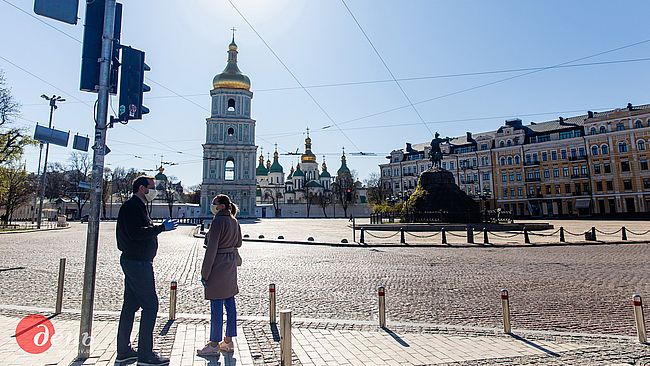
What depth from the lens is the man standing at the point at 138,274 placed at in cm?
456

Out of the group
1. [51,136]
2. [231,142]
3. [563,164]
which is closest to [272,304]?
[51,136]

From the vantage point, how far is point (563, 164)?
64.1m

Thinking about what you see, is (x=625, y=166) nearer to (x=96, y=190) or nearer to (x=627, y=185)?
(x=627, y=185)

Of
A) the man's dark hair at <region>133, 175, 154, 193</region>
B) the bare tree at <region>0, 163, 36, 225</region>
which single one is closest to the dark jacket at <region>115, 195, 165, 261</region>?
the man's dark hair at <region>133, 175, 154, 193</region>

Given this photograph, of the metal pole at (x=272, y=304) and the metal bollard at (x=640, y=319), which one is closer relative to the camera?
the metal bollard at (x=640, y=319)

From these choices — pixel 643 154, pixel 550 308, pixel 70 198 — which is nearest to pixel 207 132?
pixel 70 198

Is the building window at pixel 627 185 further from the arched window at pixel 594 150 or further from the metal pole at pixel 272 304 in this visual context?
the metal pole at pixel 272 304

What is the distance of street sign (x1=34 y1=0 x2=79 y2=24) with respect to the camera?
4.73 meters

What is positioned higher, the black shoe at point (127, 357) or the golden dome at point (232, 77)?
the golden dome at point (232, 77)

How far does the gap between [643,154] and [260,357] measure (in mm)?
68508

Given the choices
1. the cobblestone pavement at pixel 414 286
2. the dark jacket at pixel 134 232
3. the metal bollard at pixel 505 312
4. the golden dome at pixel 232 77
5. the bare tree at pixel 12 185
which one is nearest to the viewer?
the dark jacket at pixel 134 232

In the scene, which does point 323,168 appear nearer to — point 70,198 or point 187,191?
point 187,191

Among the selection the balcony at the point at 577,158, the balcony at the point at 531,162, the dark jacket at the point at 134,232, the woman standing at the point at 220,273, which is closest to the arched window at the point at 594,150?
the balcony at the point at 577,158

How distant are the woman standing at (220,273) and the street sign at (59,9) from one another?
9.53 feet
